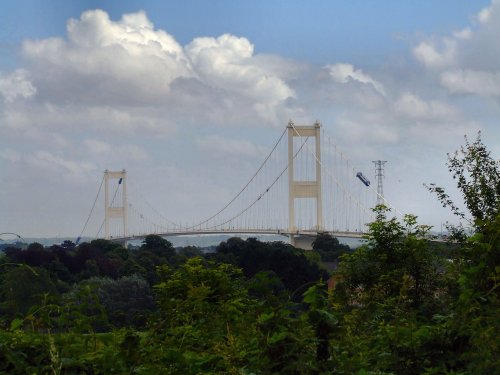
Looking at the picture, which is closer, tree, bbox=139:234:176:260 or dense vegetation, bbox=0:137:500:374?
dense vegetation, bbox=0:137:500:374

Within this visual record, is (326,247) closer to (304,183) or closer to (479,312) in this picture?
(304,183)

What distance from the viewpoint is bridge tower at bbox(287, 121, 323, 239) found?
60.2 metres

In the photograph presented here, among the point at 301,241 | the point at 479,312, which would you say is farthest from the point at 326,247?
the point at 479,312

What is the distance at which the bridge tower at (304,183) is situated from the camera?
197 ft

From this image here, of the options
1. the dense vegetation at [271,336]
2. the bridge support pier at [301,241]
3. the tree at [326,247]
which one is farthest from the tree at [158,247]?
the dense vegetation at [271,336]

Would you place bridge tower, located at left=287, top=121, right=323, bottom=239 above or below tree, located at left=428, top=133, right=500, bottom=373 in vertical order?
above

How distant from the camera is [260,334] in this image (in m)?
2.32

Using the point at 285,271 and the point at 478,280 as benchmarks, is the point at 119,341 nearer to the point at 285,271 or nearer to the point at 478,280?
the point at 478,280

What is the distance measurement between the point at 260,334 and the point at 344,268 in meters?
14.7

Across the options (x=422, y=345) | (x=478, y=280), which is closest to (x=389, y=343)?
(x=422, y=345)

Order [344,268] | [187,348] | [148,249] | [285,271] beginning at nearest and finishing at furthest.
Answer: [187,348] → [344,268] → [285,271] → [148,249]

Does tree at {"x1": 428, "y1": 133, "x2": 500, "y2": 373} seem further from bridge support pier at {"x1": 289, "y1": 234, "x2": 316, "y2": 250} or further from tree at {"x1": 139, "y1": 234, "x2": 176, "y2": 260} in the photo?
bridge support pier at {"x1": 289, "y1": 234, "x2": 316, "y2": 250}

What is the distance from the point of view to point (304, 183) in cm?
6069

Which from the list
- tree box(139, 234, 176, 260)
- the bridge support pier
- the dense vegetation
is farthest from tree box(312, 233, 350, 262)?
the dense vegetation
